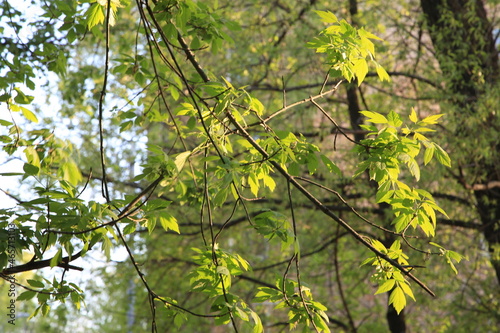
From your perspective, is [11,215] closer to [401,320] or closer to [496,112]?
[496,112]

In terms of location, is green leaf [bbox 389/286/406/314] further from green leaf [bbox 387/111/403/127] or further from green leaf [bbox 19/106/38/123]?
green leaf [bbox 19/106/38/123]

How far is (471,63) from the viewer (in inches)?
259

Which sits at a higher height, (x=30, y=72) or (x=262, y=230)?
(x=30, y=72)

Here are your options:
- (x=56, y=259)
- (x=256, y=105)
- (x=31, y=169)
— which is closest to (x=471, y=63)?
(x=256, y=105)

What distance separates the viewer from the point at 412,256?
6859mm

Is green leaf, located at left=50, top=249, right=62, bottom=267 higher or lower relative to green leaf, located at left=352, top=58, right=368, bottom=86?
lower

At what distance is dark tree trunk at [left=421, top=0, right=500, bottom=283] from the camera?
6633 millimetres

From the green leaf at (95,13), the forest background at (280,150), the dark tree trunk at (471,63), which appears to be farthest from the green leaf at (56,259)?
the dark tree trunk at (471,63)

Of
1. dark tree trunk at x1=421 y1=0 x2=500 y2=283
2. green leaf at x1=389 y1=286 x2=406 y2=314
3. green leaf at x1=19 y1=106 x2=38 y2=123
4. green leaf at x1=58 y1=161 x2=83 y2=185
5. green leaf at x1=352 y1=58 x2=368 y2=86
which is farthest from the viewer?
dark tree trunk at x1=421 y1=0 x2=500 y2=283

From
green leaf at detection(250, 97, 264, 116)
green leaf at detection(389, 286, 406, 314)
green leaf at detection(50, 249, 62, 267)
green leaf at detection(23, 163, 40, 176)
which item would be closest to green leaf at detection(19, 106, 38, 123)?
green leaf at detection(23, 163, 40, 176)

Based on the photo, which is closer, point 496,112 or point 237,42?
point 496,112

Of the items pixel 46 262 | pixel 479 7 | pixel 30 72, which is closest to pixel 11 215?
pixel 46 262

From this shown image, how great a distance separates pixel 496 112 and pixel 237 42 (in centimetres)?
362

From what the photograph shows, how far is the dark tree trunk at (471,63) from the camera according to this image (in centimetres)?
663
